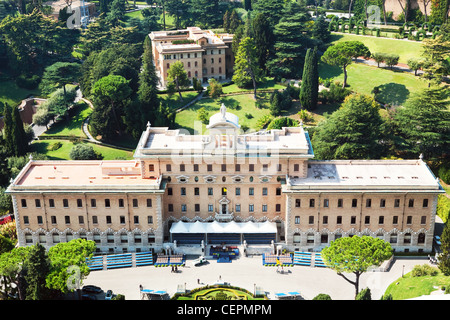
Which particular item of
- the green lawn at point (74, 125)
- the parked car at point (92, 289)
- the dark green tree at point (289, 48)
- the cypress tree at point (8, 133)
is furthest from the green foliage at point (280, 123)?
the parked car at point (92, 289)

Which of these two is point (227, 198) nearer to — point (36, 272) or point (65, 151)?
point (36, 272)

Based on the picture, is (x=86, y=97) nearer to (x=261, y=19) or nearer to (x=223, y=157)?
(x=261, y=19)

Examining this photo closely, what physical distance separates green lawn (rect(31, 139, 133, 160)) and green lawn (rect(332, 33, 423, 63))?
69.1 meters

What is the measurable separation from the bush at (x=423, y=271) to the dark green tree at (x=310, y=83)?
55.6 metres

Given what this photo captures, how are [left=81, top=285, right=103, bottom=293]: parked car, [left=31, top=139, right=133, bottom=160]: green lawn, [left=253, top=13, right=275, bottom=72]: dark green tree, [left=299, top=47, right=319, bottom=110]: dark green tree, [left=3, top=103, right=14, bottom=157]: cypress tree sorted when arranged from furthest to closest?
1. [left=253, top=13, right=275, bottom=72]: dark green tree
2. [left=299, top=47, right=319, bottom=110]: dark green tree
3. [left=31, top=139, right=133, bottom=160]: green lawn
4. [left=3, top=103, right=14, bottom=157]: cypress tree
5. [left=81, top=285, right=103, bottom=293]: parked car

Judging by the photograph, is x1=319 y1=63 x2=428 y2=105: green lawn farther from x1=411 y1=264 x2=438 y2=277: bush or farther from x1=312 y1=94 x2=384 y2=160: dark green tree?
x1=411 y1=264 x2=438 y2=277: bush

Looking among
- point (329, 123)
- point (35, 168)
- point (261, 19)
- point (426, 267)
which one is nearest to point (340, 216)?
point (426, 267)

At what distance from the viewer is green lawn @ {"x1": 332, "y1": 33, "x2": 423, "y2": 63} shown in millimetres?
140000

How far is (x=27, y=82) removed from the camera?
149375 mm

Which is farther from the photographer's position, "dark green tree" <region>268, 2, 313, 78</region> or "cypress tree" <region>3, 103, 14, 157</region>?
"dark green tree" <region>268, 2, 313, 78</region>

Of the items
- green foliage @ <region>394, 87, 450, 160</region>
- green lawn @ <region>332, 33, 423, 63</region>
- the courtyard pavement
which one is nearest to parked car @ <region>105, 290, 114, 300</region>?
the courtyard pavement

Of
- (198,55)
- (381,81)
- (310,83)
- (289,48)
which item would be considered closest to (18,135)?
(198,55)

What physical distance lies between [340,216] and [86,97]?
7908cm

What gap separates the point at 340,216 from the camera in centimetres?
8000
